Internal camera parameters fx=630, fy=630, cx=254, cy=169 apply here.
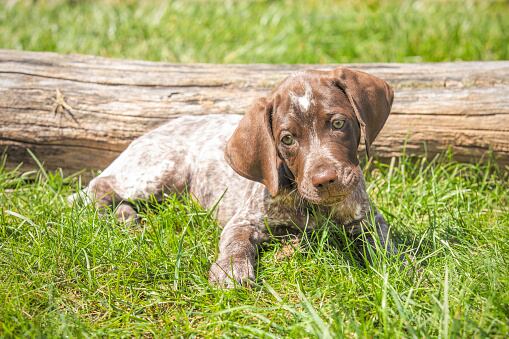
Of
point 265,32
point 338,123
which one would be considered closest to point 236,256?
point 338,123

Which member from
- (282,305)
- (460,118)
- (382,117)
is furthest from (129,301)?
(460,118)

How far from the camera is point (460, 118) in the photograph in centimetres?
530

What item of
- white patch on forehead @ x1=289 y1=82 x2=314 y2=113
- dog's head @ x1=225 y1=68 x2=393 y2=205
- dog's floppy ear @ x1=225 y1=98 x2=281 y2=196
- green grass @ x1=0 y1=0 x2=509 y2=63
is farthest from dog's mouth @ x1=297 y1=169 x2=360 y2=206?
green grass @ x1=0 y1=0 x2=509 y2=63

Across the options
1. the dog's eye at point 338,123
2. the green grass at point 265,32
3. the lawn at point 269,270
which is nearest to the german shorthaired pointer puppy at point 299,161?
the dog's eye at point 338,123

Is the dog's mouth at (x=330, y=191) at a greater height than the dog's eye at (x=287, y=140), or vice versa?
the dog's eye at (x=287, y=140)

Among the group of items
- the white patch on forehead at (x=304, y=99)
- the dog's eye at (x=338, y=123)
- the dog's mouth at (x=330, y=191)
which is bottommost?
the dog's mouth at (x=330, y=191)

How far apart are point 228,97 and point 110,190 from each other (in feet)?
4.39

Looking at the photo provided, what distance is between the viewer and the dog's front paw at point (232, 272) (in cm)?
376

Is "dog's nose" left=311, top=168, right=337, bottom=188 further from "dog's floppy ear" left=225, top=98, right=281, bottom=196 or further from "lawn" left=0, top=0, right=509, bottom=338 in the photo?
"lawn" left=0, top=0, right=509, bottom=338

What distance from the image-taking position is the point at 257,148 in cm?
399

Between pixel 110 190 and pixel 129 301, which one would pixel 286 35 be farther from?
pixel 129 301

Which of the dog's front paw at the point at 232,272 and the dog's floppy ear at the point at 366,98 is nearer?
the dog's front paw at the point at 232,272

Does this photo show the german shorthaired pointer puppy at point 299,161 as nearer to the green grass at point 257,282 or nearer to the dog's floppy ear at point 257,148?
the dog's floppy ear at point 257,148

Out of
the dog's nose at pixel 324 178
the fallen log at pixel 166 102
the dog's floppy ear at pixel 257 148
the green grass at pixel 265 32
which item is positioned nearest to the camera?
the dog's nose at pixel 324 178
